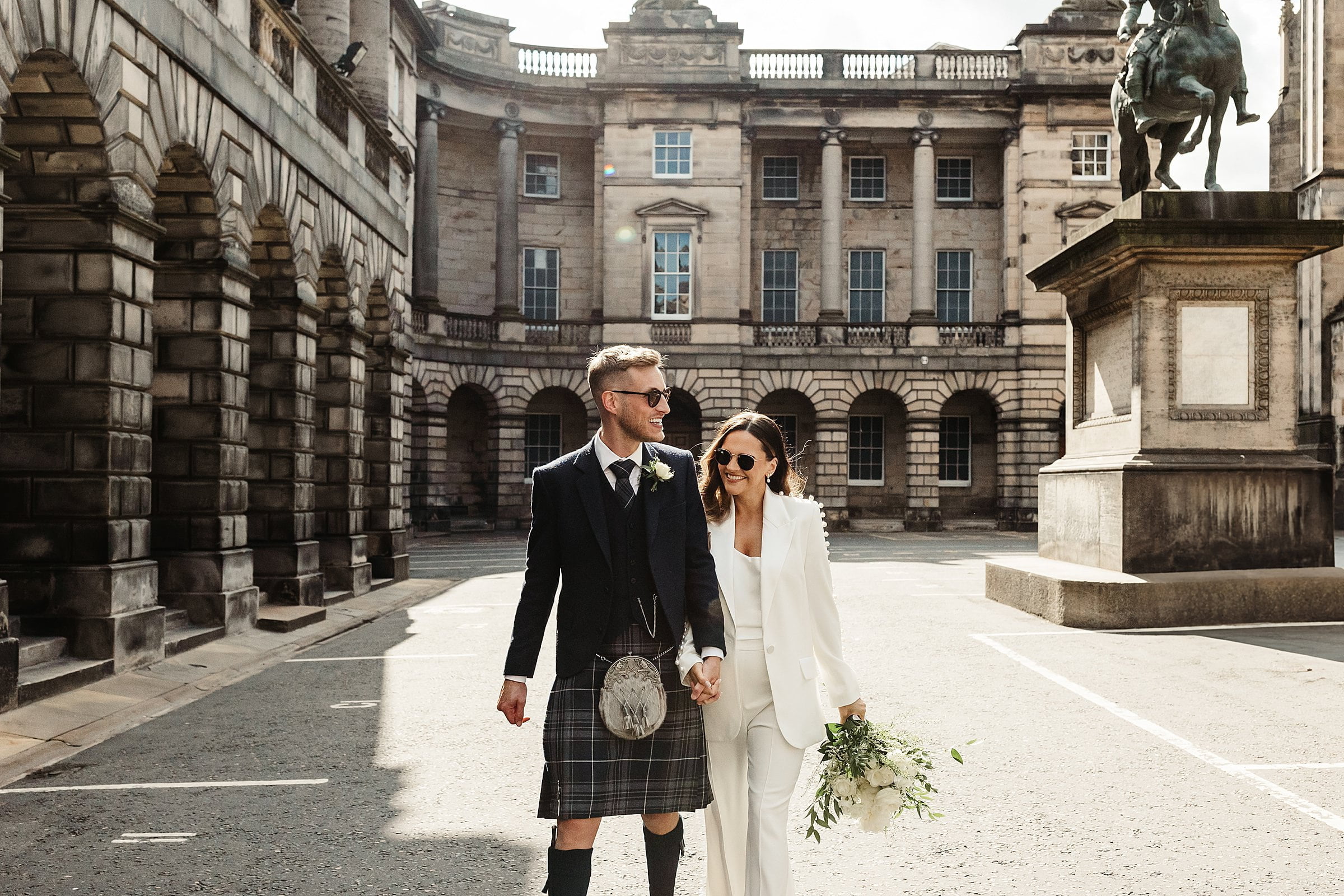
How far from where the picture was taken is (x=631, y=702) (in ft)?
10.5

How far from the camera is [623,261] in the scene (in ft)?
117

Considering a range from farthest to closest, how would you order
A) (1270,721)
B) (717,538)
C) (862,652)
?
1. (862,652)
2. (1270,721)
3. (717,538)

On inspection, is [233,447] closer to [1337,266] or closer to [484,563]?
[484,563]

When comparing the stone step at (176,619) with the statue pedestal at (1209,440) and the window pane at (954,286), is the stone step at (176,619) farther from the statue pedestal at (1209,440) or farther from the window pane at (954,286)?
the window pane at (954,286)

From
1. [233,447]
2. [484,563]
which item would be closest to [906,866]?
[233,447]

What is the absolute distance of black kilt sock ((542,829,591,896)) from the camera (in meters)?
3.29

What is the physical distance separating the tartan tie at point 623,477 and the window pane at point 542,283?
34.6 meters

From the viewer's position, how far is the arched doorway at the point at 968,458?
37969mm

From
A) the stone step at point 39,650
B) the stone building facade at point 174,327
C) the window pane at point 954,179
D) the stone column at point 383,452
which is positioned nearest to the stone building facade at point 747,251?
the window pane at point 954,179

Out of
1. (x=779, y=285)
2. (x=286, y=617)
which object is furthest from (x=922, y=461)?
(x=286, y=617)

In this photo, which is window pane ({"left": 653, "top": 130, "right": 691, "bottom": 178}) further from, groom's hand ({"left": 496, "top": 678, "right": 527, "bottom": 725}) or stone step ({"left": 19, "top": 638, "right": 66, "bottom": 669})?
groom's hand ({"left": 496, "top": 678, "right": 527, "bottom": 725})

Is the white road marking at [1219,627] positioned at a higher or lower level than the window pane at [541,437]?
lower

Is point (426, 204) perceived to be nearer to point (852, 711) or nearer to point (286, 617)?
point (286, 617)

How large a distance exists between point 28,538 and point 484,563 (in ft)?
43.6
